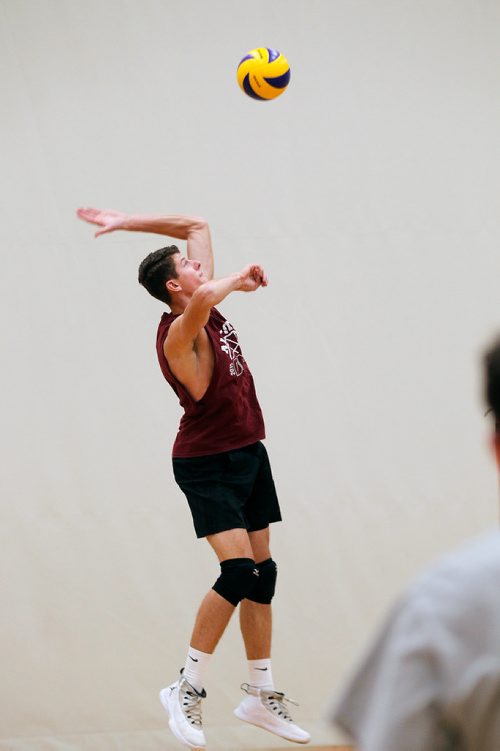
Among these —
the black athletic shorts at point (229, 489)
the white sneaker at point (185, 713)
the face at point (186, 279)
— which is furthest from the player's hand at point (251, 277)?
the white sneaker at point (185, 713)

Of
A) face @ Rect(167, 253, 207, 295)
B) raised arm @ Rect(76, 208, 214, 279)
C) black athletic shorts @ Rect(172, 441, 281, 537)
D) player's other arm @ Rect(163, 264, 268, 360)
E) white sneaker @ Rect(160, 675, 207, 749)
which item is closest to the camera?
player's other arm @ Rect(163, 264, 268, 360)

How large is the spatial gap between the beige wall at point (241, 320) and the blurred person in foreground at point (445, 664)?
402 centimetres

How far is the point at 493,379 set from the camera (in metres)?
1.00

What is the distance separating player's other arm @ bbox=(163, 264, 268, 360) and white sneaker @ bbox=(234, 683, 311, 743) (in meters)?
1.32

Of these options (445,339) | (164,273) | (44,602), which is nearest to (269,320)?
(445,339)

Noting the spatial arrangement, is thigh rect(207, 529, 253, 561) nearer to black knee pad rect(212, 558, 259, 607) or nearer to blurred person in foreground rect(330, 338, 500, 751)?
black knee pad rect(212, 558, 259, 607)

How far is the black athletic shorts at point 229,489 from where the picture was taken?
3.66 metres

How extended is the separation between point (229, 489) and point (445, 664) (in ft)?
9.30

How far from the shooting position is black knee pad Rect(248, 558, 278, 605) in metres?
3.78

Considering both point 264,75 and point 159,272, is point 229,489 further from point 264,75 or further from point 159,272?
point 264,75

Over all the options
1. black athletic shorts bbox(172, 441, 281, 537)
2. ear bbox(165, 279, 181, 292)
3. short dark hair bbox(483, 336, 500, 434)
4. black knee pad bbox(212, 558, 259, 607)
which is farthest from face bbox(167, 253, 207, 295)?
short dark hair bbox(483, 336, 500, 434)

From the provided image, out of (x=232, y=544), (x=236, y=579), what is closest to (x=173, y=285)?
(x=232, y=544)

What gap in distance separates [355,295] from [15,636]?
2374 mm

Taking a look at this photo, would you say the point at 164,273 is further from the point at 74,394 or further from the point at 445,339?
the point at 445,339
